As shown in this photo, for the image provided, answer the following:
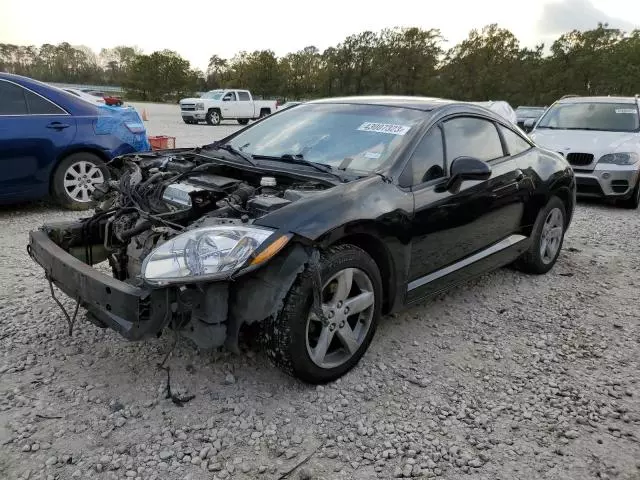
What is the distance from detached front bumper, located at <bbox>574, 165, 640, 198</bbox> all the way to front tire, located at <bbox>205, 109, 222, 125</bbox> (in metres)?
20.3

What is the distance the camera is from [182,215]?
9.81 ft

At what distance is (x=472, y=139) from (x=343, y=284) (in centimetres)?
179

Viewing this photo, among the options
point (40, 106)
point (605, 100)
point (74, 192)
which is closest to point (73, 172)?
point (74, 192)

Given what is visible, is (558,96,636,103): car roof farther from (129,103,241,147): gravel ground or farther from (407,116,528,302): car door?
(129,103,241,147): gravel ground

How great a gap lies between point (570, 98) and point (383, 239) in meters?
8.61

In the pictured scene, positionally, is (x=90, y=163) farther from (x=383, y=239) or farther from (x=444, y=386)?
(x=444, y=386)

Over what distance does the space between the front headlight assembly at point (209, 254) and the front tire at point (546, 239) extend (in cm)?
301

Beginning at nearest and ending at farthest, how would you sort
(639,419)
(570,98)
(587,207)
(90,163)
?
(639,419) → (90,163) → (587,207) → (570,98)

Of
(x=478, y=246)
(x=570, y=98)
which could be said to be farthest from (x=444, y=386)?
(x=570, y=98)

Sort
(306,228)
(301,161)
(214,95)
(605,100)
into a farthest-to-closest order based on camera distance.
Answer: (214,95), (605,100), (301,161), (306,228)

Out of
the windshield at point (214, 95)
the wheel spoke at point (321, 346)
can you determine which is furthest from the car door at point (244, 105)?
the wheel spoke at point (321, 346)

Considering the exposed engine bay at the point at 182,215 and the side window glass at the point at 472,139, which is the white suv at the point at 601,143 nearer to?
the side window glass at the point at 472,139

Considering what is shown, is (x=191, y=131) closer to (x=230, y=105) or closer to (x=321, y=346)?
(x=230, y=105)

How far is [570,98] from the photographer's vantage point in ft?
32.6
